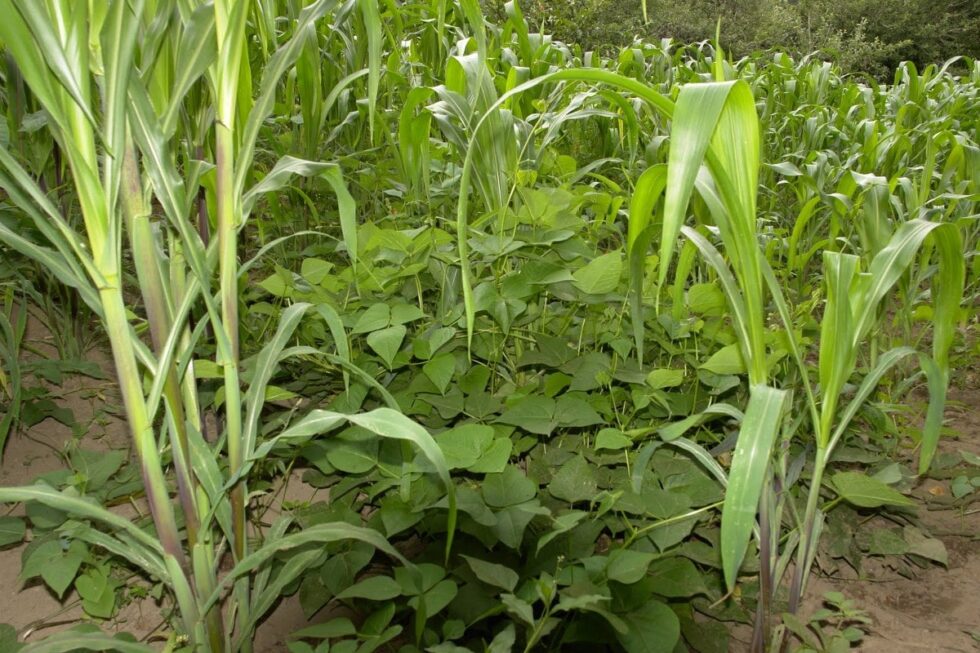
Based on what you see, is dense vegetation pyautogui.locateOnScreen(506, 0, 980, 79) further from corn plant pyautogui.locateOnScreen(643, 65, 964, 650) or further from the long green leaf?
the long green leaf

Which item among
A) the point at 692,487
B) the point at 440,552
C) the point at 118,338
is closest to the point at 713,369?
the point at 692,487

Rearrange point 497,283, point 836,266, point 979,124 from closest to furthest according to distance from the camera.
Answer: point 836,266 → point 497,283 → point 979,124

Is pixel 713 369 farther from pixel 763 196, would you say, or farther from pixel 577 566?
pixel 763 196

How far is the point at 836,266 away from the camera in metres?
0.87

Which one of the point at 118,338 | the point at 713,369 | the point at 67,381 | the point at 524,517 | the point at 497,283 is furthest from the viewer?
the point at 67,381

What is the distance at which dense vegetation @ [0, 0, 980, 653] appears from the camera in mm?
741

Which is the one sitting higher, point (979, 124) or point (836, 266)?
point (836, 266)

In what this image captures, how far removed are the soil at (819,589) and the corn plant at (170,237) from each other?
0.19 m

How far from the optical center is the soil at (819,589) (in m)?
1.05

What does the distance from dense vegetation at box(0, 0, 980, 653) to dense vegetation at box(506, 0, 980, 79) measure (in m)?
10.0

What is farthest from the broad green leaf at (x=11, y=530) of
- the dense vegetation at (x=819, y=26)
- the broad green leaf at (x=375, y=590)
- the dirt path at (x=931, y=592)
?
the dense vegetation at (x=819, y=26)

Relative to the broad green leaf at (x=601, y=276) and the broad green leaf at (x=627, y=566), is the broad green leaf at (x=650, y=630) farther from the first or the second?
the broad green leaf at (x=601, y=276)

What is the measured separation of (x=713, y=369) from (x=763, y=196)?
176 centimetres

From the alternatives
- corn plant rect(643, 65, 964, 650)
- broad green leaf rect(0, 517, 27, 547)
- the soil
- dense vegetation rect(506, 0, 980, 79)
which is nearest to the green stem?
corn plant rect(643, 65, 964, 650)
